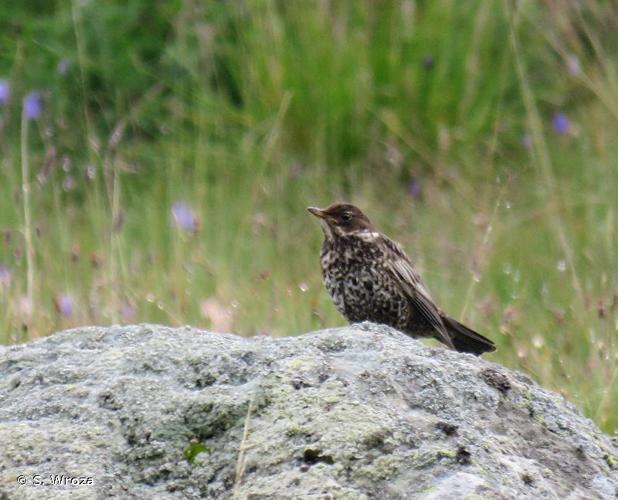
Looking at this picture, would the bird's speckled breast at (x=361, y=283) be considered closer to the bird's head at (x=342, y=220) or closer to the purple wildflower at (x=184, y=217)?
the bird's head at (x=342, y=220)

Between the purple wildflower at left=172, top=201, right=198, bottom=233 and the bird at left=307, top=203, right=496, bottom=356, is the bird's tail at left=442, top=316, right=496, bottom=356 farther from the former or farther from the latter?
the purple wildflower at left=172, top=201, right=198, bottom=233

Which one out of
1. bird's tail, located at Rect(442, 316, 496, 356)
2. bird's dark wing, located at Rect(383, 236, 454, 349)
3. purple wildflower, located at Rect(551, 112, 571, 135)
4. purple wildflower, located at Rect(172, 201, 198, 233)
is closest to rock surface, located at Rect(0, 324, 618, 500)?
bird's tail, located at Rect(442, 316, 496, 356)

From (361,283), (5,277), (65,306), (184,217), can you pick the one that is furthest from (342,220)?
(184,217)

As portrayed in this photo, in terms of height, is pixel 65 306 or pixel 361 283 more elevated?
pixel 361 283

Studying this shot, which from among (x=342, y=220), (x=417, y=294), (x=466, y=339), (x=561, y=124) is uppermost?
(x=561, y=124)

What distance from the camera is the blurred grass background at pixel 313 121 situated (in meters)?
7.50

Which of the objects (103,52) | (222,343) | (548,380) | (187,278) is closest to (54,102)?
(103,52)

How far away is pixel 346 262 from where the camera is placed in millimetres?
4793

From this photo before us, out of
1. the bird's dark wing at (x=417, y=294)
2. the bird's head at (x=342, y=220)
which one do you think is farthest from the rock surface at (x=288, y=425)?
the bird's head at (x=342, y=220)

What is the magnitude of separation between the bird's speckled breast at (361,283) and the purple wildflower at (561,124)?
4.12 meters

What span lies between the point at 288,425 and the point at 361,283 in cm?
200

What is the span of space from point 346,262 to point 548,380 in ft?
2.54

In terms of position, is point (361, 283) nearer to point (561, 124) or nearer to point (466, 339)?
point (466, 339)

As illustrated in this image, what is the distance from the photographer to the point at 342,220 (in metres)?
5.09
